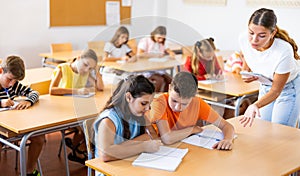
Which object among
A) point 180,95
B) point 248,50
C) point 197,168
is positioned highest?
point 248,50

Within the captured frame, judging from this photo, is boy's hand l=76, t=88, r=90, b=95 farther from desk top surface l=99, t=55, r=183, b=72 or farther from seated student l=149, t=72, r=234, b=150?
seated student l=149, t=72, r=234, b=150

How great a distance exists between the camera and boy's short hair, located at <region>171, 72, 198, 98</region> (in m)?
2.10

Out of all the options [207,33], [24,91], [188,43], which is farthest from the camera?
[207,33]

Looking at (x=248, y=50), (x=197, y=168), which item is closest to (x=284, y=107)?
(x=248, y=50)

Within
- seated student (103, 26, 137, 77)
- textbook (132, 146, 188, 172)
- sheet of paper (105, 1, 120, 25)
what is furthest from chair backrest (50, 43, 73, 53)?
textbook (132, 146, 188, 172)

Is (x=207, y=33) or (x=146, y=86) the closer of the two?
(x=146, y=86)

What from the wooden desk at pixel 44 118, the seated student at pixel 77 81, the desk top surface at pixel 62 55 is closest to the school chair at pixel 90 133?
the wooden desk at pixel 44 118

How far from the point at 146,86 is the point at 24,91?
1334 mm

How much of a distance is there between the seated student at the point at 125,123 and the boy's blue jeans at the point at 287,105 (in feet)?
3.06

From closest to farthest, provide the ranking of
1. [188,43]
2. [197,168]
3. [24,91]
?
[197,168]
[188,43]
[24,91]

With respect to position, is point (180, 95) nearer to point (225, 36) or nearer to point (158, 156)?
point (158, 156)

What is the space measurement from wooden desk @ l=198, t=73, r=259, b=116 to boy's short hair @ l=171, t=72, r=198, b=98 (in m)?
0.71

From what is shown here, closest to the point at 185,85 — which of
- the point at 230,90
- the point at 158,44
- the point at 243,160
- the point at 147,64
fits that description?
the point at 243,160

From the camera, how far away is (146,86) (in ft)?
6.56
